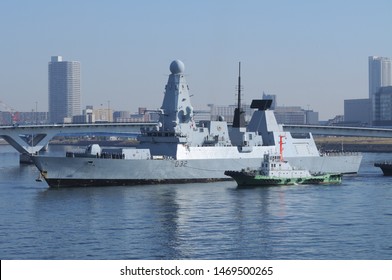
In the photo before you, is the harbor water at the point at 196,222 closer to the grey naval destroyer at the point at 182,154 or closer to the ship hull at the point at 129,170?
the ship hull at the point at 129,170

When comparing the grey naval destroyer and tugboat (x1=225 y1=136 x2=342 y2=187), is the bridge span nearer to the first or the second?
the grey naval destroyer

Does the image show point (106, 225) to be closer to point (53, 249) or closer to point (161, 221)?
point (161, 221)

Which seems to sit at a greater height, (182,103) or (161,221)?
(182,103)

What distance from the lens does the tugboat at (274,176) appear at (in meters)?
68.3

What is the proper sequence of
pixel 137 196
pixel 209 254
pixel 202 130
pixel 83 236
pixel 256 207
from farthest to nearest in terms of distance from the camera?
pixel 202 130
pixel 137 196
pixel 256 207
pixel 83 236
pixel 209 254

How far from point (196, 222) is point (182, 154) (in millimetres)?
26531

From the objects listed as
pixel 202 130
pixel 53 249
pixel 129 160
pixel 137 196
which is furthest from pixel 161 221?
pixel 202 130

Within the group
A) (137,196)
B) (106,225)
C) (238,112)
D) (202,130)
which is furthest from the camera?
(238,112)

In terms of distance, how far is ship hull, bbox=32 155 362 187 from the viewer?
220 feet

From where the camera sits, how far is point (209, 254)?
35.8 metres

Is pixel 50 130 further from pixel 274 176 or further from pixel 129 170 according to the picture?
pixel 274 176

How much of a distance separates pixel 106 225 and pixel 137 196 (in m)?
15.5

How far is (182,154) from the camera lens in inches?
2822

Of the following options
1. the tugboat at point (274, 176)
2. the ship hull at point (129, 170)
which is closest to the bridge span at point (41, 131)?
the ship hull at point (129, 170)
